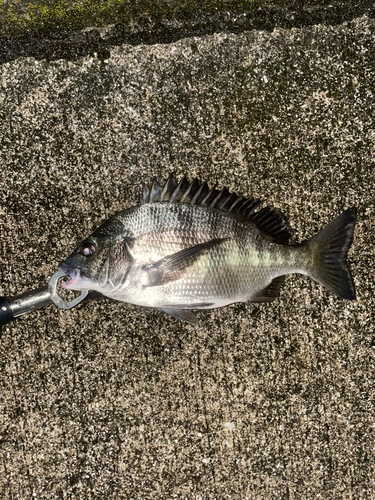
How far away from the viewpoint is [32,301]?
242cm

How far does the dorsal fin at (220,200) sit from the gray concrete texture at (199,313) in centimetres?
18

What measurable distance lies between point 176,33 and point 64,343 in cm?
215

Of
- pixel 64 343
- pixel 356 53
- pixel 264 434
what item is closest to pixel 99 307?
pixel 64 343

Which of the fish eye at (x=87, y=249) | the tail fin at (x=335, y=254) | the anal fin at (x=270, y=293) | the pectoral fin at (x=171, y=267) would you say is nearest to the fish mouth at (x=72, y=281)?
the fish eye at (x=87, y=249)

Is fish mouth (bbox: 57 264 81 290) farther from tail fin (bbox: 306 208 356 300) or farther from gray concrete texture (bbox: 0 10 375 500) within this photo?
tail fin (bbox: 306 208 356 300)

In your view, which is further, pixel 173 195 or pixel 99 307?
pixel 99 307

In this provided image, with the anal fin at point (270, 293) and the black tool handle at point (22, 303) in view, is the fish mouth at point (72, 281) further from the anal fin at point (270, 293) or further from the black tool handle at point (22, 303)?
the anal fin at point (270, 293)

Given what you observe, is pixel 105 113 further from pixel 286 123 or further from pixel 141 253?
pixel 286 123

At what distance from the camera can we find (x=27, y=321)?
2.68 metres

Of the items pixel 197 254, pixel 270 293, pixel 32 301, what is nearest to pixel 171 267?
pixel 197 254

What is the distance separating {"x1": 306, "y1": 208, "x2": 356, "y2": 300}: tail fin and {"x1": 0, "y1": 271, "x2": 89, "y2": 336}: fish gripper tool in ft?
4.86

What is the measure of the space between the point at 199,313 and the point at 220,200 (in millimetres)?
734

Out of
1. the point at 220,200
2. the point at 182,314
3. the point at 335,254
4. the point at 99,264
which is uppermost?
the point at 220,200

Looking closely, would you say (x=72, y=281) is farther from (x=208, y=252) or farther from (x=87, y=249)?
(x=208, y=252)
